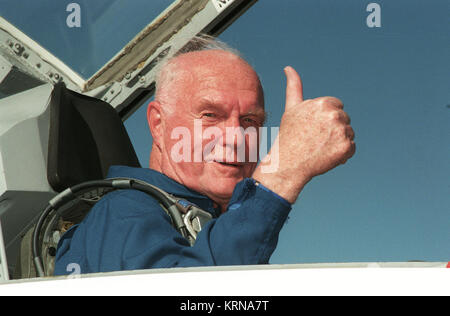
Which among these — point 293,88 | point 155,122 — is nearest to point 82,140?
point 155,122

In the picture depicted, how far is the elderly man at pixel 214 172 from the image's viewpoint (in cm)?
126

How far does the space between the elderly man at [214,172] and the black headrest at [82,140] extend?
0.22 m

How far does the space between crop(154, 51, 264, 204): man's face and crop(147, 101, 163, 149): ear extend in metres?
0.02

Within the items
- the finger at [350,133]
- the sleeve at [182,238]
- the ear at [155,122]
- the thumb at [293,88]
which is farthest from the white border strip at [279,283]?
the ear at [155,122]

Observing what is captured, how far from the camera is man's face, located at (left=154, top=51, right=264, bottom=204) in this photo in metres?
1.47

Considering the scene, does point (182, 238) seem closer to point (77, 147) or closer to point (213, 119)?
point (213, 119)

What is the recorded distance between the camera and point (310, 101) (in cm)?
126

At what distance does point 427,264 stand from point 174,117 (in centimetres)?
82

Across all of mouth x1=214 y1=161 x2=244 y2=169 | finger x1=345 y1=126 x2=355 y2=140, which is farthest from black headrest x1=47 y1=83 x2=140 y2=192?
finger x1=345 y1=126 x2=355 y2=140

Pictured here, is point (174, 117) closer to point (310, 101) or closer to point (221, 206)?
point (221, 206)

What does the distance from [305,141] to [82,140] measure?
959 millimetres

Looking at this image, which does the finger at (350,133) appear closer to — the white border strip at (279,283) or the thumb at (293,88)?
the thumb at (293,88)

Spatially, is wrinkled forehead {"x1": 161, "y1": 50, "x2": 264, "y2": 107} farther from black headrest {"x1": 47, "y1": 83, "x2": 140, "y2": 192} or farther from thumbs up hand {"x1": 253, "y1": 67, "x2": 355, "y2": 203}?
black headrest {"x1": 47, "y1": 83, "x2": 140, "y2": 192}
